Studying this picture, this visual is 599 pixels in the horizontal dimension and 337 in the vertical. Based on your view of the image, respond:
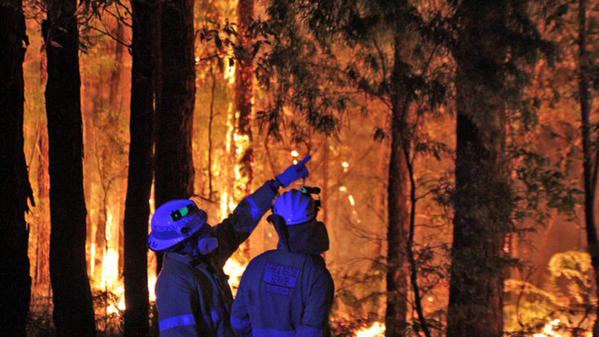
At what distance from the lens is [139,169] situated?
349 inches

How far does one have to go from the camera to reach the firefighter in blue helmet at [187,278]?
430cm

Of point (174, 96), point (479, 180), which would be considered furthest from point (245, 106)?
point (479, 180)

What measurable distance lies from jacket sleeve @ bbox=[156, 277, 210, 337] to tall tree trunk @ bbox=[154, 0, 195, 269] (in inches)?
188

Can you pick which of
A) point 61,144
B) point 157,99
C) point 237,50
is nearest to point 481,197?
point 237,50

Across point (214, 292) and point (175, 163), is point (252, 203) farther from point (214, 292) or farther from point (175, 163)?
point (175, 163)

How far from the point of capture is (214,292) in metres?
4.61

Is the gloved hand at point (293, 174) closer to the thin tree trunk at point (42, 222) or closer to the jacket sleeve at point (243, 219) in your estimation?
the jacket sleeve at point (243, 219)

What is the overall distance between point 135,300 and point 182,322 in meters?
5.15

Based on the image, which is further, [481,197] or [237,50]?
[237,50]

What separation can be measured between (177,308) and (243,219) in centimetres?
139

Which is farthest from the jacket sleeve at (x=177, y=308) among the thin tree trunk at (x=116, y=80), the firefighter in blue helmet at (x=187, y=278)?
the thin tree trunk at (x=116, y=80)

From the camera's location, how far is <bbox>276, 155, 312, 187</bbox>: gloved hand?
18.0ft

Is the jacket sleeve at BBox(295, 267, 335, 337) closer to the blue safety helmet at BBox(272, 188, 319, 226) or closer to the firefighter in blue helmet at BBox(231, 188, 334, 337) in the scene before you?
the firefighter in blue helmet at BBox(231, 188, 334, 337)

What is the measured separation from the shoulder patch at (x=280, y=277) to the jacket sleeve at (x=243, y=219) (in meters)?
1.09
